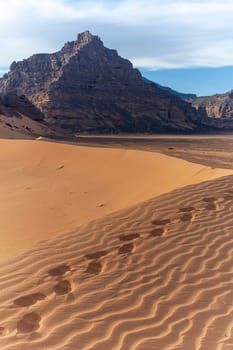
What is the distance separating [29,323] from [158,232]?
9.62 ft

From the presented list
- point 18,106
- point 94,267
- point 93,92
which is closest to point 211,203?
point 94,267

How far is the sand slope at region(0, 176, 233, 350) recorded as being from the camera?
390 centimetres

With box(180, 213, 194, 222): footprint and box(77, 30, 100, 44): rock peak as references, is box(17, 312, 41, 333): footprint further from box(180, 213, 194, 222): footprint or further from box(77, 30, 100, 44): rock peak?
box(77, 30, 100, 44): rock peak

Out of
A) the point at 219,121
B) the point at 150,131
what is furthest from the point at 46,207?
the point at 219,121

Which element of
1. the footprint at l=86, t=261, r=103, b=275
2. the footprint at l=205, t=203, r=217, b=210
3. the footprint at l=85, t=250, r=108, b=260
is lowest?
the footprint at l=86, t=261, r=103, b=275

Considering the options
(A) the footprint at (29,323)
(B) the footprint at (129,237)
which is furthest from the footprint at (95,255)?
(A) the footprint at (29,323)

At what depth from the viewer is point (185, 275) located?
204 inches

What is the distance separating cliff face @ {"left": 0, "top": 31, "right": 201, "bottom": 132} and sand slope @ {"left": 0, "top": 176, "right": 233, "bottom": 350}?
8686 centimetres

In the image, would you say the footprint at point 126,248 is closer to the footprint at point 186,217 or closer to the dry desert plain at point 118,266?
the dry desert plain at point 118,266

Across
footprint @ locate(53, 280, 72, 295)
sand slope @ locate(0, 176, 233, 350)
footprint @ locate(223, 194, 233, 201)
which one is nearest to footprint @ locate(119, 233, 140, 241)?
sand slope @ locate(0, 176, 233, 350)

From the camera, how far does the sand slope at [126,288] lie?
3899mm

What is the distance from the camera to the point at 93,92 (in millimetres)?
110625

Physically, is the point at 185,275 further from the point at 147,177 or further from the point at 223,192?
the point at 147,177

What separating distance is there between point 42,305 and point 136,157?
9.82 m
